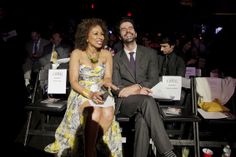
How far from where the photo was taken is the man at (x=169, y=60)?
474cm

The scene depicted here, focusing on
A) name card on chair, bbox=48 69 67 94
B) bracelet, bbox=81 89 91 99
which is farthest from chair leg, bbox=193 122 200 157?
name card on chair, bbox=48 69 67 94

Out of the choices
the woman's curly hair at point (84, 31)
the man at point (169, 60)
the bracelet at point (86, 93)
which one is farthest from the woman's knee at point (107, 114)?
the man at point (169, 60)

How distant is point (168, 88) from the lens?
3822 millimetres

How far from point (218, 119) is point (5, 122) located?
110 inches

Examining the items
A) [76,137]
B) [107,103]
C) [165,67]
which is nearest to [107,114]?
[107,103]

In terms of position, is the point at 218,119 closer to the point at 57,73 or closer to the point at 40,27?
the point at 57,73

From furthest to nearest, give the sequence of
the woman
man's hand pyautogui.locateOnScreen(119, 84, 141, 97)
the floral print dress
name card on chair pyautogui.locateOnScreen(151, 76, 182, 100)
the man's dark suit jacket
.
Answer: the man's dark suit jacket < name card on chair pyautogui.locateOnScreen(151, 76, 182, 100) < man's hand pyautogui.locateOnScreen(119, 84, 141, 97) < the floral print dress < the woman

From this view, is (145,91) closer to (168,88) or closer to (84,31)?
(168,88)

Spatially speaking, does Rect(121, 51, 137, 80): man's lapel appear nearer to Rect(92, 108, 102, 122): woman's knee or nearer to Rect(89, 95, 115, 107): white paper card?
Rect(89, 95, 115, 107): white paper card

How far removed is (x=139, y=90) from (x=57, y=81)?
4.11 ft

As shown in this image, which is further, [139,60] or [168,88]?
[139,60]

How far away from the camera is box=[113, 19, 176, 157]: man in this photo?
324 centimetres

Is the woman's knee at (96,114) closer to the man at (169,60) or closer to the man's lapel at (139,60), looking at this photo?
the man's lapel at (139,60)

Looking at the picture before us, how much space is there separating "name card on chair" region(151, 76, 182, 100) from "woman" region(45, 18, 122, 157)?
2.04 feet
